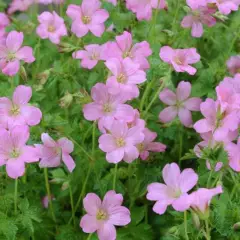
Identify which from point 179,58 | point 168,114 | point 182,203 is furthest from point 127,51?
point 182,203

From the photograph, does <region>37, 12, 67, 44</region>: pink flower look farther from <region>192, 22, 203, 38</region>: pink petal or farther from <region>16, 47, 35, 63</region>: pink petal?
<region>192, 22, 203, 38</region>: pink petal

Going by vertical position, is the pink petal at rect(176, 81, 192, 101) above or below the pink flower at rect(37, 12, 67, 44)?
above

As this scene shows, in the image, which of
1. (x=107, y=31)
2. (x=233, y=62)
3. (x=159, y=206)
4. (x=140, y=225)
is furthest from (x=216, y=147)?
(x=107, y=31)

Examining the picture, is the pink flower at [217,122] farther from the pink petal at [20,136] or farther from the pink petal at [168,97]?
the pink petal at [20,136]

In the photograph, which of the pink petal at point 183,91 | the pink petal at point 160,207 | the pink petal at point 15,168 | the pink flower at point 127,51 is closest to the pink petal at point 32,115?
the pink petal at point 15,168

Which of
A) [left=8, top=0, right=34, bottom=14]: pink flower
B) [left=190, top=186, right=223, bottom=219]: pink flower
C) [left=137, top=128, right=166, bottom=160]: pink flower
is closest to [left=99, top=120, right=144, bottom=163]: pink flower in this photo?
[left=137, top=128, right=166, bottom=160]: pink flower

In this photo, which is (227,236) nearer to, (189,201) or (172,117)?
(189,201)
